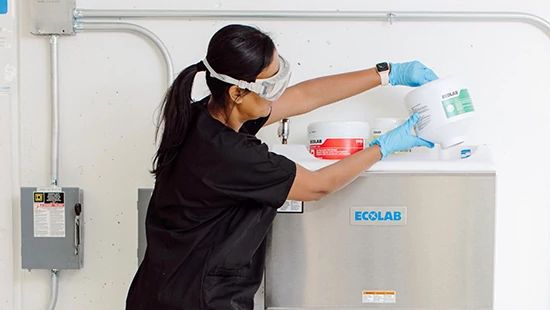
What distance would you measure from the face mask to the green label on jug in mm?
374

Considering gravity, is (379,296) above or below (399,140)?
below

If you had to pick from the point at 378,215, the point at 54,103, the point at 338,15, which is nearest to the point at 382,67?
the point at 338,15

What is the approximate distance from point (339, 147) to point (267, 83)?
278 mm

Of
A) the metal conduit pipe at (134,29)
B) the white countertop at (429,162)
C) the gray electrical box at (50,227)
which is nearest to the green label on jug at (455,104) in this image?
the white countertop at (429,162)

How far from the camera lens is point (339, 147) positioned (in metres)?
1.47

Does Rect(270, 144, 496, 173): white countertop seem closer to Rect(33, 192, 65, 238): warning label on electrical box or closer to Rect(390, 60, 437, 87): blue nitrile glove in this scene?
Rect(390, 60, 437, 87): blue nitrile glove

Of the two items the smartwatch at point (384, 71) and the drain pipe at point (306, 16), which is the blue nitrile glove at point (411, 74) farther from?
the drain pipe at point (306, 16)

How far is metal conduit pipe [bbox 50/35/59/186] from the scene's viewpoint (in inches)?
70.4

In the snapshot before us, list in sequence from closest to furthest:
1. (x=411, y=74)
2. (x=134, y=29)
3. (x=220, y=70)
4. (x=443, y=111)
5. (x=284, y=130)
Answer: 1. (x=220, y=70)
2. (x=443, y=111)
3. (x=411, y=74)
4. (x=284, y=130)
5. (x=134, y=29)

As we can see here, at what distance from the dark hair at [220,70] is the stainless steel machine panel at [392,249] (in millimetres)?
313

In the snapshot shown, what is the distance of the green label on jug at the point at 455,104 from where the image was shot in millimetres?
1375

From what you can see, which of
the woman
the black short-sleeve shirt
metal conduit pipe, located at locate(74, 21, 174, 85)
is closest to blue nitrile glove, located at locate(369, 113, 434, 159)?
the woman

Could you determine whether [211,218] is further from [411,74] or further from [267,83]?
[411,74]

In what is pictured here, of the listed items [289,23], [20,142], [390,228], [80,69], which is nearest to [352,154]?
[390,228]
